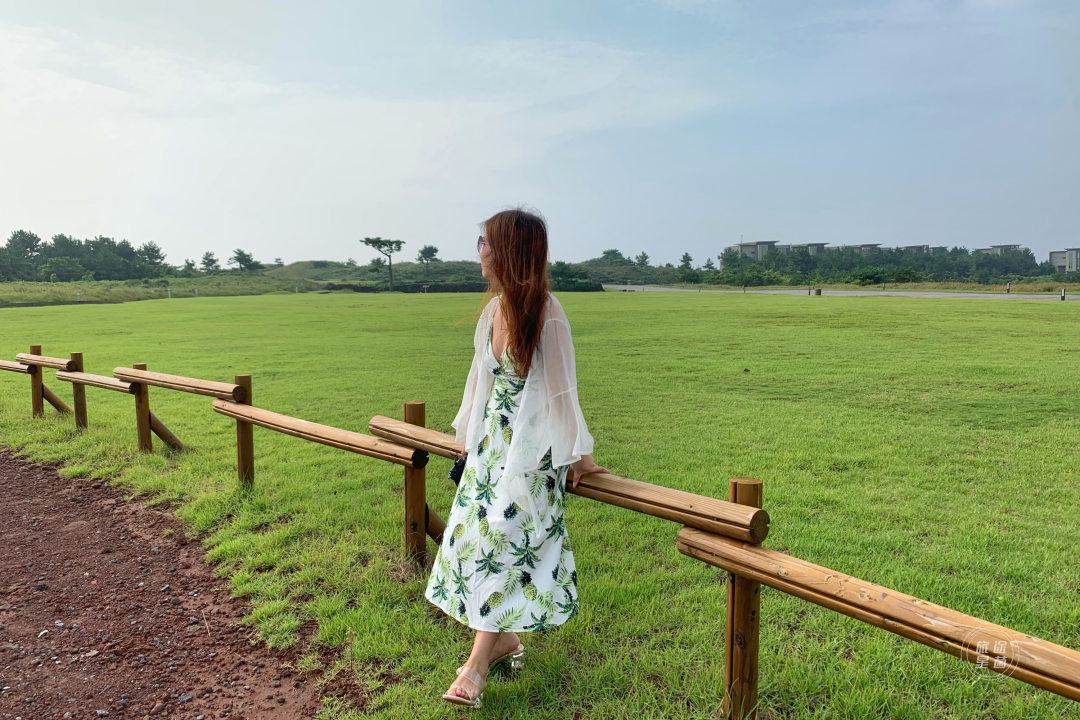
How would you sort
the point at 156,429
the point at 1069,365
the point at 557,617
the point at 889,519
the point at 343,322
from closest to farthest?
the point at 557,617, the point at 889,519, the point at 156,429, the point at 1069,365, the point at 343,322

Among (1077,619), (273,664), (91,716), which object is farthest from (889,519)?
(91,716)

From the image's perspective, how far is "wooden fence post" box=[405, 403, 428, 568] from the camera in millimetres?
3750

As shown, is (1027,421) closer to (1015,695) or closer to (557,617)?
(1015,695)

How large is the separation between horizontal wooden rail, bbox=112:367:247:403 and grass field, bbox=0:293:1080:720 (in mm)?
794

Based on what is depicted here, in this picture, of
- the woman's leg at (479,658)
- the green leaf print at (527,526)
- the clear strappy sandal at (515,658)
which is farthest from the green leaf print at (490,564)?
the clear strappy sandal at (515,658)

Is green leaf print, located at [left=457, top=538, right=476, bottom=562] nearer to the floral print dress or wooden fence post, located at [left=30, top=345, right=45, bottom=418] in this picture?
the floral print dress

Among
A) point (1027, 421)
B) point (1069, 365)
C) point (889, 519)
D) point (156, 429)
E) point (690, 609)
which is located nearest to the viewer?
point (690, 609)

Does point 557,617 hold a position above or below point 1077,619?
above

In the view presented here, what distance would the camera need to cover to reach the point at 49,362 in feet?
24.0

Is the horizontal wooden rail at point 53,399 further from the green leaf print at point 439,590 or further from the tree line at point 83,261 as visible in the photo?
the tree line at point 83,261

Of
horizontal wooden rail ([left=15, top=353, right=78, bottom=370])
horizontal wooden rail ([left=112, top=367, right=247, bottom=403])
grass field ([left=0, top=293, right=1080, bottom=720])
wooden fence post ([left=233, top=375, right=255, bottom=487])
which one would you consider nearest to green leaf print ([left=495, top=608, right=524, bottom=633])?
grass field ([left=0, top=293, right=1080, bottom=720])

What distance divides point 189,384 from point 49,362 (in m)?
3.03

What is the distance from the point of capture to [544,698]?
2.74 meters

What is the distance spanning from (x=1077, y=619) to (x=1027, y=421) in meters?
4.98
